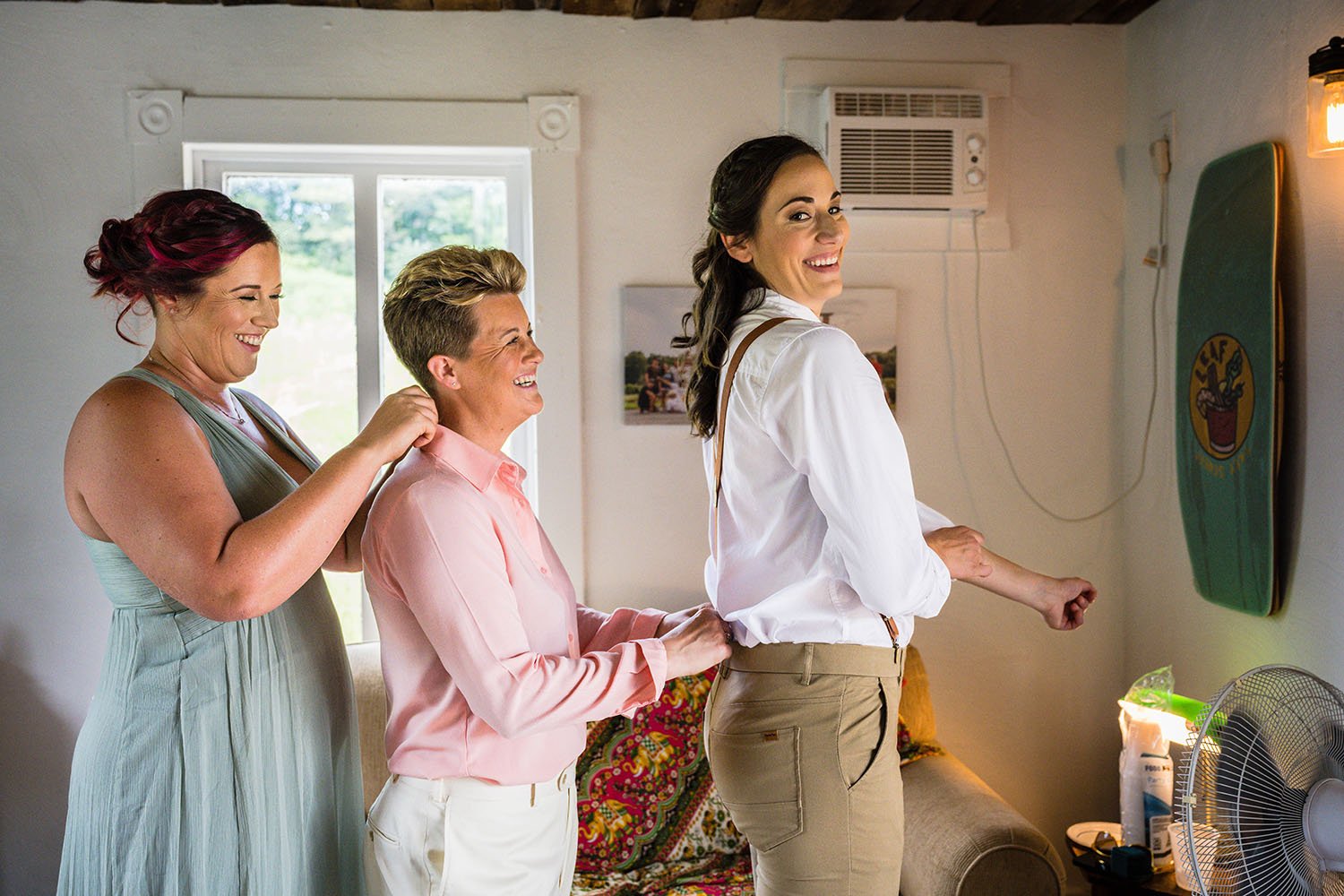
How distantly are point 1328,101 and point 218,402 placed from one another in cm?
210

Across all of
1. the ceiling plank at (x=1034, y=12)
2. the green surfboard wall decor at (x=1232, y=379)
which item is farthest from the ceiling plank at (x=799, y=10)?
the green surfboard wall decor at (x=1232, y=379)

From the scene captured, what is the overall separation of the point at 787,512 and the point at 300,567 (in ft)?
2.06

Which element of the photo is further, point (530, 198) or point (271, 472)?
point (530, 198)

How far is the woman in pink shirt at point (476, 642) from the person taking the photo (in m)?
1.35

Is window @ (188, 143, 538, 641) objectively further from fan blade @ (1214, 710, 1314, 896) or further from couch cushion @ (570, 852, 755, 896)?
fan blade @ (1214, 710, 1314, 896)

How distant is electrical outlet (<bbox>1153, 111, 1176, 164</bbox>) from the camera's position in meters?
3.06

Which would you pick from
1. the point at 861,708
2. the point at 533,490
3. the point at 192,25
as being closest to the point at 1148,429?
the point at 533,490

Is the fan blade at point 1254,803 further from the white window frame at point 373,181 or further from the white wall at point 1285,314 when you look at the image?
the white window frame at point 373,181

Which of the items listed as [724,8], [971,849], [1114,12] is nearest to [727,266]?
[971,849]

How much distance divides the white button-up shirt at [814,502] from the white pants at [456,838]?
39 centimetres

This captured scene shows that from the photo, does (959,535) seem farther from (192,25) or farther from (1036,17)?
(192,25)

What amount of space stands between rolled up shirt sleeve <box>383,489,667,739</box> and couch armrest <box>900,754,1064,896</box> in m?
1.39

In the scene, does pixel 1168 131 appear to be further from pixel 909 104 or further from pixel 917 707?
pixel 917 707

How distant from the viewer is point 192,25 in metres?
3.05
